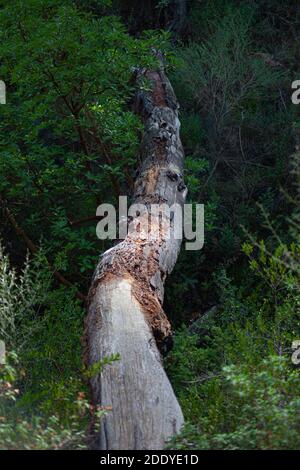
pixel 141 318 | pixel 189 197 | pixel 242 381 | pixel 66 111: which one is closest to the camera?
pixel 242 381

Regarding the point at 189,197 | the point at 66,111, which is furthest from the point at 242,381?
the point at 189,197

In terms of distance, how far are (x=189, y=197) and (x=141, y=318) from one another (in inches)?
147

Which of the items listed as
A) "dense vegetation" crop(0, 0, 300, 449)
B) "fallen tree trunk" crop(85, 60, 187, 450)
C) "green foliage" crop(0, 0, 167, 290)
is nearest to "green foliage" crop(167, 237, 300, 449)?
"dense vegetation" crop(0, 0, 300, 449)

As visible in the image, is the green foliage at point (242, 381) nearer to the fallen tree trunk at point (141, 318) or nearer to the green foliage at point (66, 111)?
the fallen tree trunk at point (141, 318)

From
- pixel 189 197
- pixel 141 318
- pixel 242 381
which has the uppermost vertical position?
pixel 189 197

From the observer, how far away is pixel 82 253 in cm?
780

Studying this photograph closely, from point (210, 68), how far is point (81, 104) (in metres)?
2.54

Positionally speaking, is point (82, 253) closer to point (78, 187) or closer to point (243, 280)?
point (78, 187)

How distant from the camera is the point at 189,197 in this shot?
8.37m

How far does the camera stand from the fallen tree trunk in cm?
373

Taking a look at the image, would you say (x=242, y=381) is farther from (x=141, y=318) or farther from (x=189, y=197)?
(x=189, y=197)

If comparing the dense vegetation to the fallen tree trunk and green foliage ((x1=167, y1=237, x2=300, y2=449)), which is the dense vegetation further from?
the fallen tree trunk

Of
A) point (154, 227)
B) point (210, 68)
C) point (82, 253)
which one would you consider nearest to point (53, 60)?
point (154, 227)

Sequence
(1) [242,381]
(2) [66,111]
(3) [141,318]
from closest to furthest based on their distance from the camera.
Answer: (1) [242,381] < (3) [141,318] < (2) [66,111]
